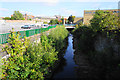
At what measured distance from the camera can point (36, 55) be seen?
8.24m

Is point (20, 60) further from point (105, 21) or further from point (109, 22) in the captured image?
point (105, 21)

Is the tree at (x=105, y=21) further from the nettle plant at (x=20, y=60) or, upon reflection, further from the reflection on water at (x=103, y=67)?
the nettle plant at (x=20, y=60)

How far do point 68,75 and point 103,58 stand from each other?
12.0 ft

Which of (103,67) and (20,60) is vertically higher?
(20,60)

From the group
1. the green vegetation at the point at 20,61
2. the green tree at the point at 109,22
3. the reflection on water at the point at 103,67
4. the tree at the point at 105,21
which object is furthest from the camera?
the tree at the point at 105,21

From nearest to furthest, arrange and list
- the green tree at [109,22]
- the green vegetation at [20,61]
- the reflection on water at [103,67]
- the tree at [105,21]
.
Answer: the green vegetation at [20,61], the reflection on water at [103,67], the green tree at [109,22], the tree at [105,21]

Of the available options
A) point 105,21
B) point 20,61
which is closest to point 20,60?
point 20,61

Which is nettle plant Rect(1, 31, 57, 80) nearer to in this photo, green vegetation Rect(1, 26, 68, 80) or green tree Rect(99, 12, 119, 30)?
green vegetation Rect(1, 26, 68, 80)

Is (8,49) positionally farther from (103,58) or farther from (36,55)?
(103,58)

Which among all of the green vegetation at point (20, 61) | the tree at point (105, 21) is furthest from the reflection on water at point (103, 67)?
the green vegetation at point (20, 61)

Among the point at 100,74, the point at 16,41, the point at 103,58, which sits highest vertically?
the point at 16,41

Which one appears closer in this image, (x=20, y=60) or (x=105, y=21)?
(x=20, y=60)

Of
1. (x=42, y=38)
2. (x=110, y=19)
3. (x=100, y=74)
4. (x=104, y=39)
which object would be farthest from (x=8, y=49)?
(x=110, y=19)

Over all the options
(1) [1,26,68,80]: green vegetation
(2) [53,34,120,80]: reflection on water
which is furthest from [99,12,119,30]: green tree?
(1) [1,26,68,80]: green vegetation
